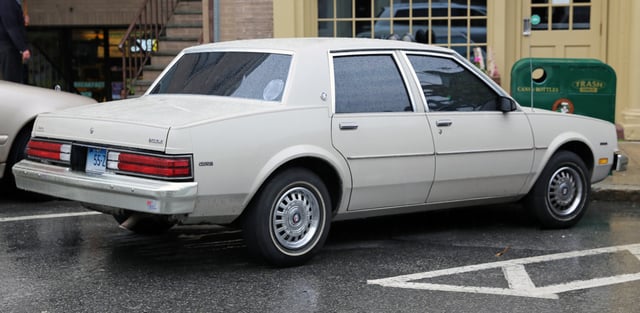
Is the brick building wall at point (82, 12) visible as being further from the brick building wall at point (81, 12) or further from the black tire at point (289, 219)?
the black tire at point (289, 219)

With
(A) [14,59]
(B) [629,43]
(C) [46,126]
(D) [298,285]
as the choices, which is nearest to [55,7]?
(A) [14,59]

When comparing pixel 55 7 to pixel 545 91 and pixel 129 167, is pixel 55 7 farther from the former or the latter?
pixel 129 167

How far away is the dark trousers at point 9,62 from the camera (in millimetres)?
11609

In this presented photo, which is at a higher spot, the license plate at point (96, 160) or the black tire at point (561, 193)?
the license plate at point (96, 160)

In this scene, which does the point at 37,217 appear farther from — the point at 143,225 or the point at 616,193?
the point at 616,193

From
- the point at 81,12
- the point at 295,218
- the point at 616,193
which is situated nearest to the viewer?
the point at 295,218

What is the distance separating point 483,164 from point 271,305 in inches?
97.3

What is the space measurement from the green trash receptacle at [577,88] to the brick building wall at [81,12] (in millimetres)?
8889

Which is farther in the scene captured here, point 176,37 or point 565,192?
point 176,37

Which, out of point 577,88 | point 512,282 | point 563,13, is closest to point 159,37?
point 563,13

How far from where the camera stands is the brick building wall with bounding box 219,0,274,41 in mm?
13508

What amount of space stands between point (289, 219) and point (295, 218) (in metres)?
0.05

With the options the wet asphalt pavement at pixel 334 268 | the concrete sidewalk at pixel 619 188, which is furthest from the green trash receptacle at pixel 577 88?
the wet asphalt pavement at pixel 334 268

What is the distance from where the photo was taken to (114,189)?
19.5 feet
